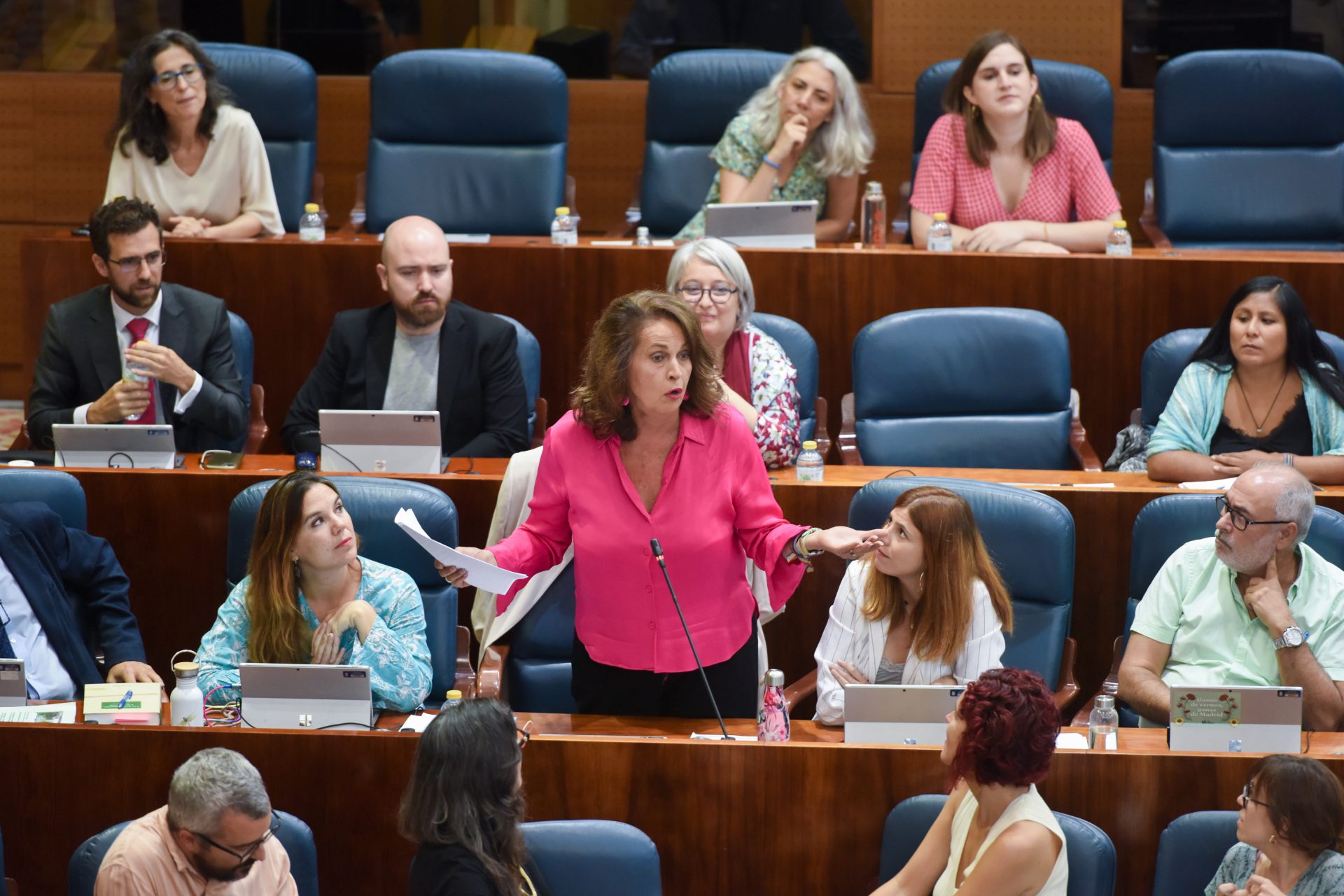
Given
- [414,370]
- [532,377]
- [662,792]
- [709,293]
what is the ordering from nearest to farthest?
[662,792] → [709,293] → [414,370] → [532,377]

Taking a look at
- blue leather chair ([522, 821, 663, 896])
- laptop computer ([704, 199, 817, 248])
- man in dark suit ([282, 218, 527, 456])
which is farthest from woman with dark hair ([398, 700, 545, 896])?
laptop computer ([704, 199, 817, 248])

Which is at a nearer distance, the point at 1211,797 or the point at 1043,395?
the point at 1211,797

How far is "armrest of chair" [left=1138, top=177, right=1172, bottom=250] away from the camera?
178 inches

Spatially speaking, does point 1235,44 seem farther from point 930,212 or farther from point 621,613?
point 621,613

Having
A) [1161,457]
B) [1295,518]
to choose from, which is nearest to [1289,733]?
[1295,518]

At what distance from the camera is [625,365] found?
268 cm

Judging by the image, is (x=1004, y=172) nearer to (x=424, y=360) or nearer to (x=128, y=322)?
(x=424, y=360)

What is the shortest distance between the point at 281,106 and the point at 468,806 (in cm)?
306

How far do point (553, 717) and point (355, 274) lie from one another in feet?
5.99

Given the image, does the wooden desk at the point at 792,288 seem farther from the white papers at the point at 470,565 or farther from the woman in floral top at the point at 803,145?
the white papers at the point at 470,565

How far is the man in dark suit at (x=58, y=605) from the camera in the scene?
2891 millimetres

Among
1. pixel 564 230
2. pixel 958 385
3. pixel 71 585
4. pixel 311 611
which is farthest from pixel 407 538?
pixel 564 230

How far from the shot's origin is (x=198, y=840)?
7.22ft

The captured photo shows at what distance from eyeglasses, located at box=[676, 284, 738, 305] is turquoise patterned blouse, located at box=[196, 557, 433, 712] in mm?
903
